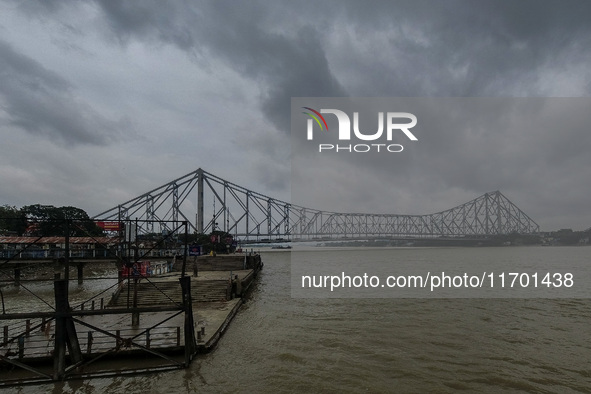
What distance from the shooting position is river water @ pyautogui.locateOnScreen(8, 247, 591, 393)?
13.1 m

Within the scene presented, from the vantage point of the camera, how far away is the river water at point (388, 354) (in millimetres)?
13102

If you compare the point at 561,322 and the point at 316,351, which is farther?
the point at 561,322

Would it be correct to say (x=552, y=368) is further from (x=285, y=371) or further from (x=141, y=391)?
(x=141, y=391)

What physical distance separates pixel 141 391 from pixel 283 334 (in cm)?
852

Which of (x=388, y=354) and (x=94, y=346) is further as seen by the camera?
(x=388, y=354)

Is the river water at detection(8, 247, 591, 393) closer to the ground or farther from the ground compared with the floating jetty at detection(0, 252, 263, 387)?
closer to the ground

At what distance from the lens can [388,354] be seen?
16.3 metres

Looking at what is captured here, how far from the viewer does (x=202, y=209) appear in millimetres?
121562

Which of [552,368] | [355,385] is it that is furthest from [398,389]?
[552,368]

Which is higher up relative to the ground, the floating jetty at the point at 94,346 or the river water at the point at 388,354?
the floating jetty at the point at 94,346

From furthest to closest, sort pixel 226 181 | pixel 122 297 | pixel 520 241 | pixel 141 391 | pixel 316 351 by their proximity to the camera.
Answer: pixel 520 241 < pixel 226 181 < pixel 122 297 < pixel 316 351 < pixel 141 391

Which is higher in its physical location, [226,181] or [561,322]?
[226,181]

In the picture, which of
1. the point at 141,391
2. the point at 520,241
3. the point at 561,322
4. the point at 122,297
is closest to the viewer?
the point at 141,391

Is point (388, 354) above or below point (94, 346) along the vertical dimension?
below
